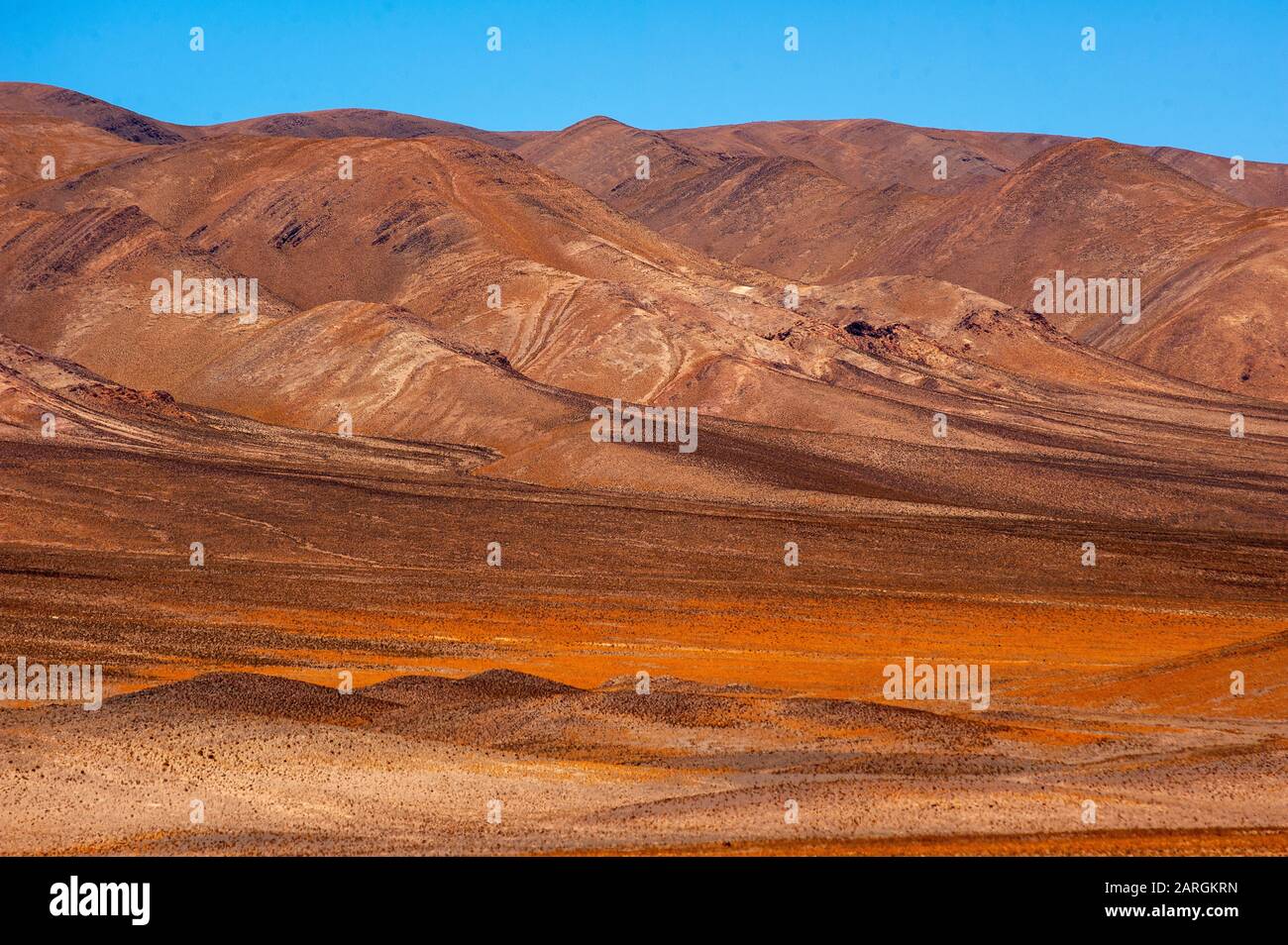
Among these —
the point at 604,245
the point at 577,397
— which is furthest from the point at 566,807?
the point at 604,245

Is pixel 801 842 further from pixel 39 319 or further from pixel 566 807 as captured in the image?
pixel 39 319

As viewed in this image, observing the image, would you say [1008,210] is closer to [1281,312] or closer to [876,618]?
[1281,312]

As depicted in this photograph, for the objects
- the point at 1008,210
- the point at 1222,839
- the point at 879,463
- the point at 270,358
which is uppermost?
the point at 1008,210

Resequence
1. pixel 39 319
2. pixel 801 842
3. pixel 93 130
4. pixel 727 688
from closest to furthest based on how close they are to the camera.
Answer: pixel 801 842 < pixel 727 688 < pixel 39 319 < pixel 93 130

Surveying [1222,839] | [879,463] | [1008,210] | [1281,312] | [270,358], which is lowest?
[1222,839]

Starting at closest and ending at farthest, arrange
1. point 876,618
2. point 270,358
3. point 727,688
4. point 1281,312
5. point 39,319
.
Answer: point 727,688, point 876,618, point 270,358, point 39,319, point 1281,312

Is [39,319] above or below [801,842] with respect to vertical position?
above

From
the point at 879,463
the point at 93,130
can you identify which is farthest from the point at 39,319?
the point at 93,130

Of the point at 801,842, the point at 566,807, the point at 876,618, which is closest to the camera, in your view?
the point at 801,842

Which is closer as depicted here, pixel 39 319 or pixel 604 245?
pixel 39 319
